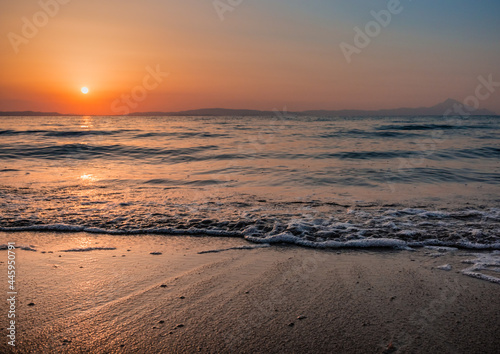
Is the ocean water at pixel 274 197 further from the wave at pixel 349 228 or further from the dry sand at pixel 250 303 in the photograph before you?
the dry sand at pixel 250 303

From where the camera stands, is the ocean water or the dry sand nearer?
the dry sand

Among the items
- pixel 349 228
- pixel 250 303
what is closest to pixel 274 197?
pixel 349 228

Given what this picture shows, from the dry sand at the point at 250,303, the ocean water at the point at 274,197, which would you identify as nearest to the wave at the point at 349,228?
the ocean water at the point at 274,197

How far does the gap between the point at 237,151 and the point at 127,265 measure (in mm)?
15504

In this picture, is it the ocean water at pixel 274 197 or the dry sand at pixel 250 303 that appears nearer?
the dry sand at pixel 250 303

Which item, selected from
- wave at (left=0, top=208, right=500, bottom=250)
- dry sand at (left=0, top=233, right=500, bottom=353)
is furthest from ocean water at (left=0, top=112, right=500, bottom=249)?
dry sand at (left=0, top=233, right=500, bottom=353)

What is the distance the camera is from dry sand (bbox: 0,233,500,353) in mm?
2793

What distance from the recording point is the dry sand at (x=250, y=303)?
2793 millimetres

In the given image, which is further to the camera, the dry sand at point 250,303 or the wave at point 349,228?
the wave at point 349,228

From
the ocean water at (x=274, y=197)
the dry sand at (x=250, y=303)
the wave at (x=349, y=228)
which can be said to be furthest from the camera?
the ocean water at (x=274, y=197)

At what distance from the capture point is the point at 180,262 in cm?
461

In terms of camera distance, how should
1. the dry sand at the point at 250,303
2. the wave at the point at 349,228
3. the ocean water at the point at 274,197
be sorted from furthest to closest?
the ocean water at the point at 274,197
the wave at the point at 349,228
the dry sand at the point at 250,303

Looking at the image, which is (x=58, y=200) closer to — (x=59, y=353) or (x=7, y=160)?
(x=59, y=353)

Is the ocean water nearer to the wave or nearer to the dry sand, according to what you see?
the wave
